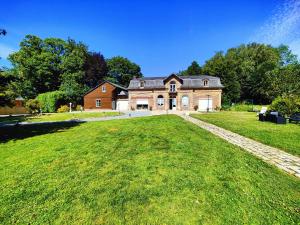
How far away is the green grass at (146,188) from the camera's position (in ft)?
10.0

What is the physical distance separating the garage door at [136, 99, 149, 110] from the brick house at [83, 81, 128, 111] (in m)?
3.46

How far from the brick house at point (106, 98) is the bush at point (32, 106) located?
984cm

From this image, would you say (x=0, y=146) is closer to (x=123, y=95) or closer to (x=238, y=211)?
(x=238, y=211)

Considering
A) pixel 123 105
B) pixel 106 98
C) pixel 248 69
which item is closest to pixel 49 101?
pixel 106 98

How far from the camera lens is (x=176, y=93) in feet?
113

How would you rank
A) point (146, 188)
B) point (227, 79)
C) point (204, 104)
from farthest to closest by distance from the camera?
point (227, 79) < point (204, 104) < point (146, 188)

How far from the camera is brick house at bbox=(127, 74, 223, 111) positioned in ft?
108

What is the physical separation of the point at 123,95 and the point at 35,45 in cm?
2500

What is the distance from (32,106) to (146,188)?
108 ft

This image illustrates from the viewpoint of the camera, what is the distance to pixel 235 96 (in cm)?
4284

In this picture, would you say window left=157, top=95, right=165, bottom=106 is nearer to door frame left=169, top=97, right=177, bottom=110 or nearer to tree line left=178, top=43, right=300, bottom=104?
door frame left=169, top=97, right=177, bottom=110

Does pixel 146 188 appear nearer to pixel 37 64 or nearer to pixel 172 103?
pixel 172 103

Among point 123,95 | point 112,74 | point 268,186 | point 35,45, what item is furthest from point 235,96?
point 35,45

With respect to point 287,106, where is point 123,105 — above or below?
above
